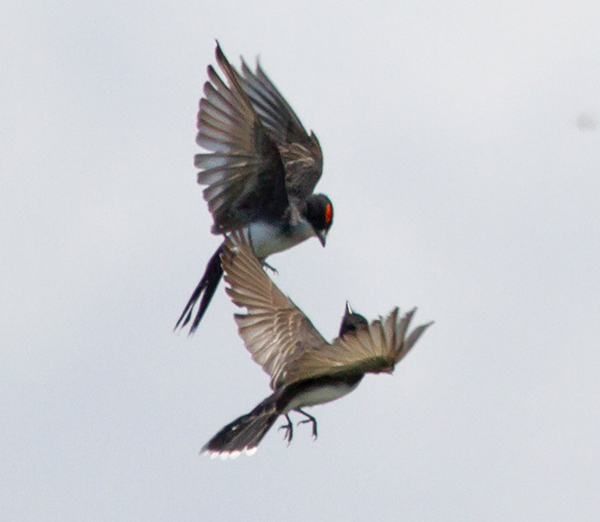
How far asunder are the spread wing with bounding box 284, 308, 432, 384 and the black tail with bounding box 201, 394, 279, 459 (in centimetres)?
57

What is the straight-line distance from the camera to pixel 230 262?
8.93m

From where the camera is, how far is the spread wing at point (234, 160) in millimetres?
10859

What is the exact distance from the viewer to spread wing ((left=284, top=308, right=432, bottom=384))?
7.45 metres

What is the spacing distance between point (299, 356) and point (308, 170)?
4923mm

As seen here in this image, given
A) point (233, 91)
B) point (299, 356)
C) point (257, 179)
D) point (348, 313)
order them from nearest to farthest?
point (299, 356)
point (348, 313)
point (233, 91)
point (257, 179)

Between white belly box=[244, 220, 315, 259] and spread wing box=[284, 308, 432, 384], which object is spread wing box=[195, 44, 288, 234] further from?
spread wing box=[284, 308, 432, 384]

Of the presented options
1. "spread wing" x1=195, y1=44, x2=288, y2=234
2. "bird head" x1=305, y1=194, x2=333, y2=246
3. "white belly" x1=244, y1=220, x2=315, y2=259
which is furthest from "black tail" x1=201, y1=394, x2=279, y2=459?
"bird head" x1=305, y1=194, x2=333, y2=246

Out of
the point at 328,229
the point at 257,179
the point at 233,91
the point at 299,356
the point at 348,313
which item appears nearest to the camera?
the point at 299,356

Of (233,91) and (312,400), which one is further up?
(233,91)

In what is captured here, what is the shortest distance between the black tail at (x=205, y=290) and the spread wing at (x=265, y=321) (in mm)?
2378

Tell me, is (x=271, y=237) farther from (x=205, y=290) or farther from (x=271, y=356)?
(x=271, y=356)

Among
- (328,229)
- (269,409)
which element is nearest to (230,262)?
(269,409)

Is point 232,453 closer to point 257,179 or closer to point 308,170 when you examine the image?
point 257,179

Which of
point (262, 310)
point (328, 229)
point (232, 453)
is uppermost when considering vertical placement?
point (328, 229)
